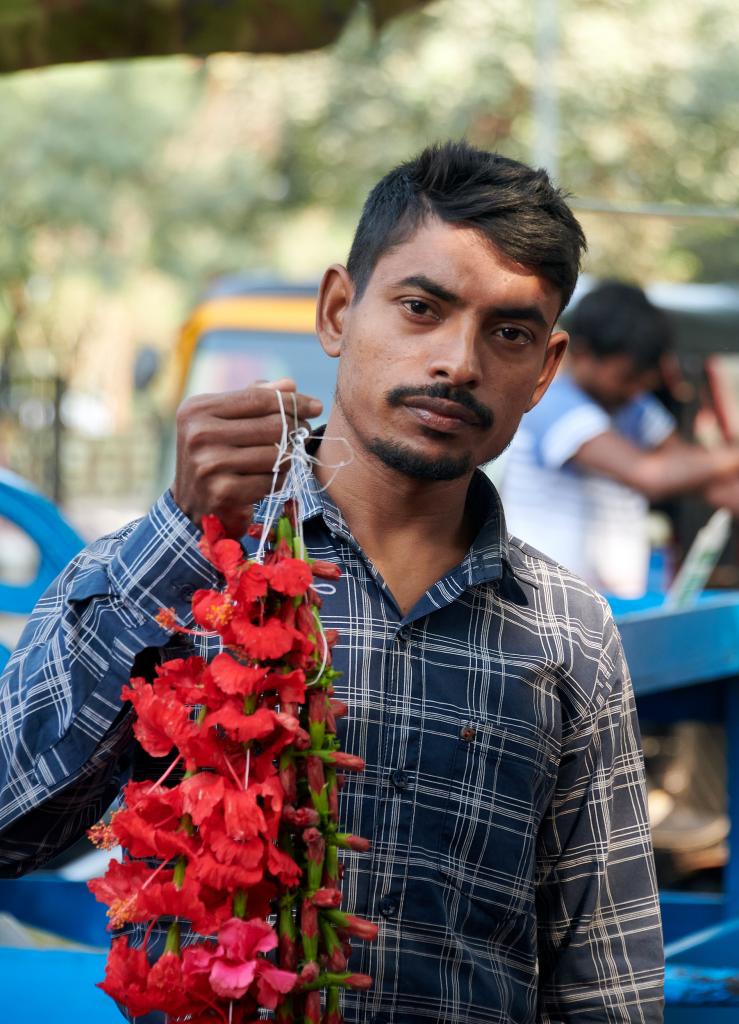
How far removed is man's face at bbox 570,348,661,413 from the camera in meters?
4.30

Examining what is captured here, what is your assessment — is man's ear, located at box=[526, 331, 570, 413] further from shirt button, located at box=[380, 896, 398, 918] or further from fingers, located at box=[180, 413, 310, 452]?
shirt button, located at box=[380, 896, 398, 918]

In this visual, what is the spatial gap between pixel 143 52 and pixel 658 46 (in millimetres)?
15703

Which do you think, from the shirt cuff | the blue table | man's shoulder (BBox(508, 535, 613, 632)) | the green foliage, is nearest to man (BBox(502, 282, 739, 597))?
the blue table

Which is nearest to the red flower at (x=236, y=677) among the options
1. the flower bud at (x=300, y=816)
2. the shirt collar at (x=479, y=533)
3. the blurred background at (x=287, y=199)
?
the flower bud at (x=300, y=816)

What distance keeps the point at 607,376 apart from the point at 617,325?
244 mm

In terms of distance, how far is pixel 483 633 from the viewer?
1653 millimetres

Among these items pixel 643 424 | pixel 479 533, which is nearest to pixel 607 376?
pixel 643 424

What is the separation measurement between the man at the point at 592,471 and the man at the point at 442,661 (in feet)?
6.99

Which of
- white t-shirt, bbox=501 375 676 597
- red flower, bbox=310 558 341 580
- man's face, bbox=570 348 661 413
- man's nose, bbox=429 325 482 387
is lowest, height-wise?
red flower, bbox=310 558 341 580

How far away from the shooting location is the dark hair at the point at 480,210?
1.65 meters

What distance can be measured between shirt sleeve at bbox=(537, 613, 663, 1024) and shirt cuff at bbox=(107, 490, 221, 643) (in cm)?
53

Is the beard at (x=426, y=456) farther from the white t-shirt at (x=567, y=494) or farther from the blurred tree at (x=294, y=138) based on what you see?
the blurred tree at (x=294, y=138)

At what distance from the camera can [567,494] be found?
401 centimetres

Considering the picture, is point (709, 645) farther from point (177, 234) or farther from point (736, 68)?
point (177, 234)
